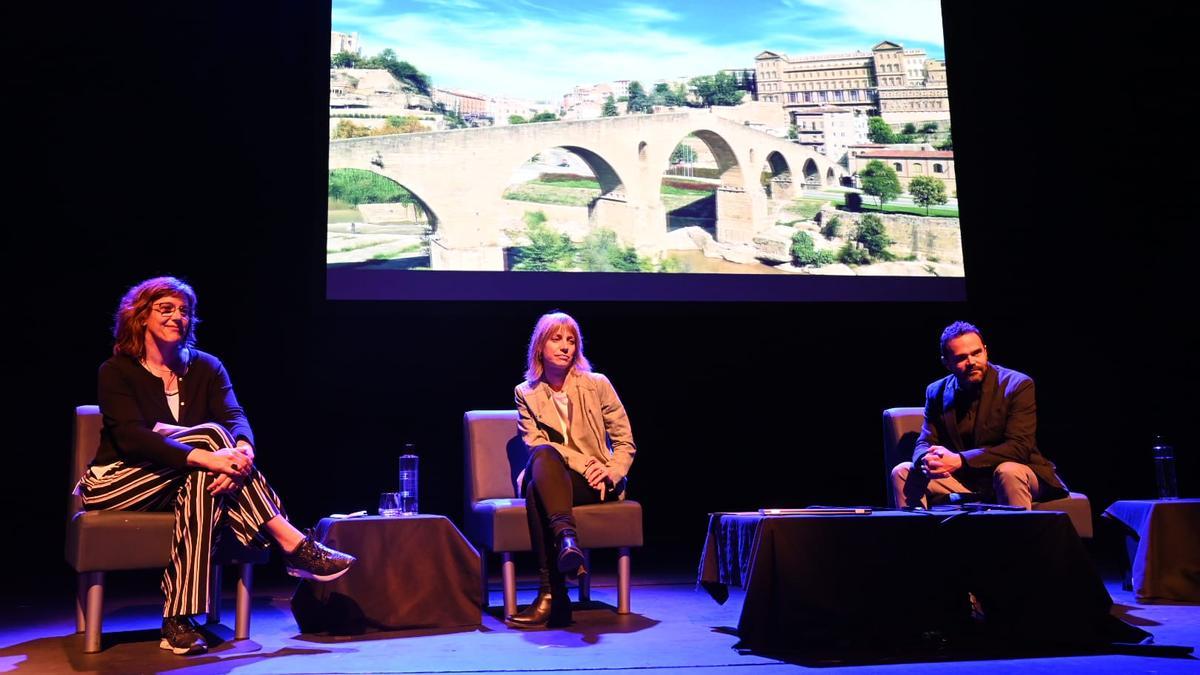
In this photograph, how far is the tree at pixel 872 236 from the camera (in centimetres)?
497

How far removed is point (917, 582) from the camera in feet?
8.52

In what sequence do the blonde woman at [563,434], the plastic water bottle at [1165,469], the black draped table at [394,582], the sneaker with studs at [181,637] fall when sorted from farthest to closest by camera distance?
the plastic water bottle at [1165,469] → the blonde woman at [563,434] → the black draped table at [394,582] → the sneaker with studs at [181,637]

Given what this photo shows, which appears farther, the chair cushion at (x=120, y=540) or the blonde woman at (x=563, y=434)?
the blonde woman at (x=563, y=434)

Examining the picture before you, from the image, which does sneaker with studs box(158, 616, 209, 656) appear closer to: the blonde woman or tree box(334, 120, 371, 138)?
the blonde woman

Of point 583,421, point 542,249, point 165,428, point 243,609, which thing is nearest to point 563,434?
point 583,421

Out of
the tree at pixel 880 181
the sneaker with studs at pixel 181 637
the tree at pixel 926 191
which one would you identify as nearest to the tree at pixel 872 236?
the tree at pixel 880 181

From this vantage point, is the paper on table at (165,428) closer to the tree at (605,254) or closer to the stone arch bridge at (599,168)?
the stone arch bridge at (599,168)

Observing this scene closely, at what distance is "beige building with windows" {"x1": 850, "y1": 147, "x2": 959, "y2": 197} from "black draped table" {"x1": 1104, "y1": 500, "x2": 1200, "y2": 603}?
2019 mm

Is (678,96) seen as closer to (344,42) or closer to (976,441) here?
(344,42)

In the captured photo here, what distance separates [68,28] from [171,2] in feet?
1.47

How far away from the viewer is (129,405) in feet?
9.61

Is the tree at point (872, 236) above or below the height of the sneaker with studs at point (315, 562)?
above

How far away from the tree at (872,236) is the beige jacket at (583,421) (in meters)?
1.95

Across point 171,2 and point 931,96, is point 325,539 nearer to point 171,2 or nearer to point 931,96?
point 171,2
